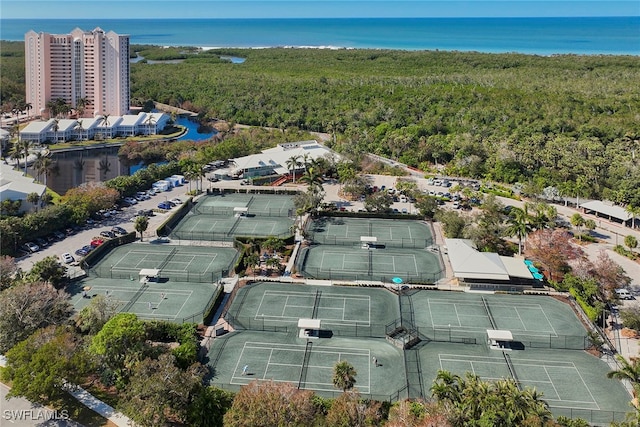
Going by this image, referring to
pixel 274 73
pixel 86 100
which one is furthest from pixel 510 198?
pixel 274 73

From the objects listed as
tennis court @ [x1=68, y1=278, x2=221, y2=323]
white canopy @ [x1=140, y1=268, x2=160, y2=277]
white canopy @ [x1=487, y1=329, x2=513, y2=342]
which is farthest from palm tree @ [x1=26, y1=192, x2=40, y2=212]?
white canopy @ [x1=487, y1=329, x2=513, y2=342]

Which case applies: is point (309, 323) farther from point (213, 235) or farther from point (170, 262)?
point (213, 235)

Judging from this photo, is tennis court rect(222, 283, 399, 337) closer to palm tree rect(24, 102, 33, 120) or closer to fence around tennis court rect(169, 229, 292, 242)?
fence around tennis court rect(169, 229, 292, 242)

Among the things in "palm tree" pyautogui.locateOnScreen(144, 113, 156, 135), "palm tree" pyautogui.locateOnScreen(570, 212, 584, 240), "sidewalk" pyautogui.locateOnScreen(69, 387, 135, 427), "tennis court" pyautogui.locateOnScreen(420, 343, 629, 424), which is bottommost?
"sidewalk" pyautogui.locateOnScreen(69, 387, 135, 427)

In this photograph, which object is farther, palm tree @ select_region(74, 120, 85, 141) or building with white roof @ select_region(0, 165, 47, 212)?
palm tree @ select_region(74, 120, 85, 141)

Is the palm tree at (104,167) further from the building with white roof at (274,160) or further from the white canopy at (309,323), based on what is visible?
the white canopy at (309,323)

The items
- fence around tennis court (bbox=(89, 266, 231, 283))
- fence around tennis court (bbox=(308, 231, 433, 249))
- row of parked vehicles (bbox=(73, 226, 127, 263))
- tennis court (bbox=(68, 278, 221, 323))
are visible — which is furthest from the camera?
fence around tennis court (bbox=(308, 231, 433, 249))
